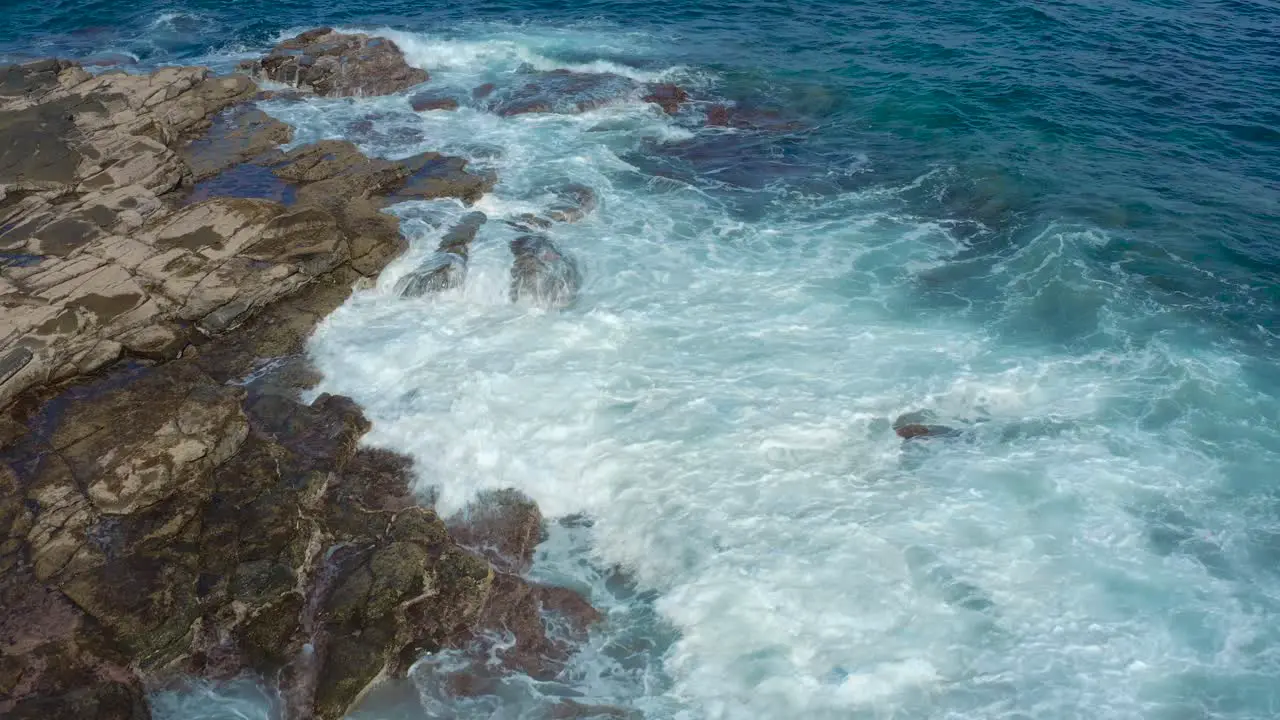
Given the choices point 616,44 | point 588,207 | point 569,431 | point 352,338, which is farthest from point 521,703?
point 616,44

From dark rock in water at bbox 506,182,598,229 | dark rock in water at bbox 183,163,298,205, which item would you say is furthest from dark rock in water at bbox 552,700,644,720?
dark rock in water at bbox 183,163,298,205

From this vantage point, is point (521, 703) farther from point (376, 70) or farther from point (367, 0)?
point (367, 0)

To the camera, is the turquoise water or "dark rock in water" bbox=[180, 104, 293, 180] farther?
"dark rock in water" bbox=[180, 104, 293, 180]

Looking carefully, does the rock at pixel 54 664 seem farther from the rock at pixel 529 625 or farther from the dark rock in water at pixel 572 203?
the dark rock in water at pixel 572 203

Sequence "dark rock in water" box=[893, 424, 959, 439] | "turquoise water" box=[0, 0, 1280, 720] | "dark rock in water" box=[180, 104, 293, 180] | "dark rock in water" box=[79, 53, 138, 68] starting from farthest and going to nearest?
"dark rock in water" box=[79, 53, 138, 68]
"dark rock in water" box=[180, 104, 293, 180]
"dark rock in water" box=[893, 424, 959, 439]
"turquoise water" box=[0, 0, 1280, 720]

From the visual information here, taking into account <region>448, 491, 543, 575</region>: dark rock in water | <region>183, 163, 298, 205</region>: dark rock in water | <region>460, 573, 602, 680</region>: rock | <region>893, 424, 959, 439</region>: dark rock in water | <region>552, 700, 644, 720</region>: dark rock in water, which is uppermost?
<region>183, 163, 298, 205</region>: dark rock in water

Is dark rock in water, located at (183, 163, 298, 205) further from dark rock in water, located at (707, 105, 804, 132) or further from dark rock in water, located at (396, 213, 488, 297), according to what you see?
dark rock in water, located at (707, 105, 804, 132)
